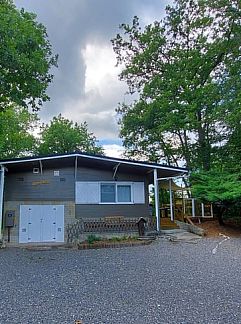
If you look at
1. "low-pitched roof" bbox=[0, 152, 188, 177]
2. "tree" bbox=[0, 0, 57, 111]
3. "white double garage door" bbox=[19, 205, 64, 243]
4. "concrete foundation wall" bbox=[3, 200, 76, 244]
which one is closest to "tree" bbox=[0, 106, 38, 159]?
"concrete foundation wall" bbox=[3, 200, 76, 244]

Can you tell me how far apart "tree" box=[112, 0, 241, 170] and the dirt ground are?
5.33 meters

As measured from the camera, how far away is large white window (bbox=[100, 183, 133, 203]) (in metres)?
13.8

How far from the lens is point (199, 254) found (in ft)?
30.0

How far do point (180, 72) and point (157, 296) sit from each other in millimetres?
17228

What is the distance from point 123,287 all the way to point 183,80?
16312 mm

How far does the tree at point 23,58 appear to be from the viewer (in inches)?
401

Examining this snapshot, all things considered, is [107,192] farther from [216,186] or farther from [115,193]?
[216,186]

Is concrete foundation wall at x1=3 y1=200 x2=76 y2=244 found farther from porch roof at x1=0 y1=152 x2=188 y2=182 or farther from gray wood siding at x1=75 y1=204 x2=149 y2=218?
porch roof at x1=0 y1=152 x2=188 y2=182

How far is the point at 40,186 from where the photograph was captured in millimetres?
13547

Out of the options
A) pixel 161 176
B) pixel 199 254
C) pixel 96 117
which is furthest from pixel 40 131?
pixel 199 254

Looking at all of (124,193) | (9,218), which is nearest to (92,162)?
(124,193)

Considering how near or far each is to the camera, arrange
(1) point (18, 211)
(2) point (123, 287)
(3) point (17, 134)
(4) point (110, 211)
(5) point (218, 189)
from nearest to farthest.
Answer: (2) point (123, 287) → (1) point (18, 211) → (4) point (110, 211) → (5) point (218, 189) → (3) point (17, 134)

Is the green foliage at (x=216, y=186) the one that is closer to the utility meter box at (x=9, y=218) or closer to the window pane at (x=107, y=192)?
the window pane at (x=107, y=192)

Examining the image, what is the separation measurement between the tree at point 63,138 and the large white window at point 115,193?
17.8m
